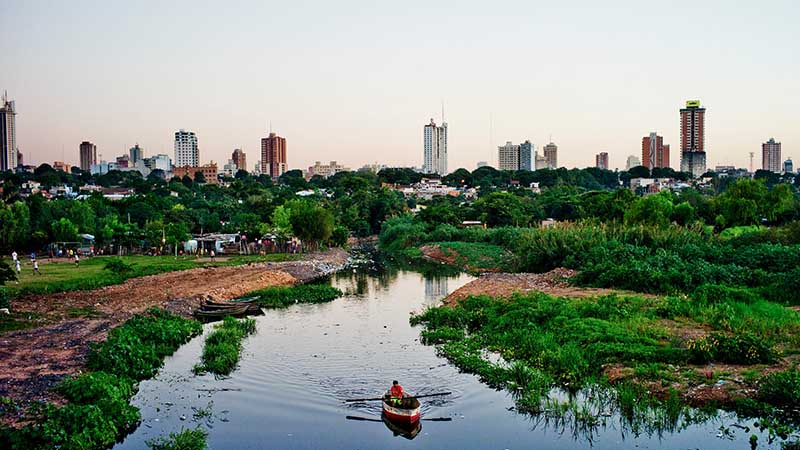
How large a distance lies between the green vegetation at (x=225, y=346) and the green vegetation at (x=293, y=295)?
189 inches

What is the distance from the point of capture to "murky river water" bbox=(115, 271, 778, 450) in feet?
44.0

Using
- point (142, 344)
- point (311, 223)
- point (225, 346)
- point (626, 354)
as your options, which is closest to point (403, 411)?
point (626, 354)

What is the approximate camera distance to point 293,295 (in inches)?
1220

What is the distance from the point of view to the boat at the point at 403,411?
14000 millimetres

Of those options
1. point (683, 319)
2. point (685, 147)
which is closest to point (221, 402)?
point (683, 319)

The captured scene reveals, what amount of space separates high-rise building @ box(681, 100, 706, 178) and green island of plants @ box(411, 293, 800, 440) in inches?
6169

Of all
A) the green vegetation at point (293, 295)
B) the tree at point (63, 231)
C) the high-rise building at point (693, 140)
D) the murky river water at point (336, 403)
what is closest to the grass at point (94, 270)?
the tree at point (63, 231)

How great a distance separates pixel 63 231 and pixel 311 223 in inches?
631

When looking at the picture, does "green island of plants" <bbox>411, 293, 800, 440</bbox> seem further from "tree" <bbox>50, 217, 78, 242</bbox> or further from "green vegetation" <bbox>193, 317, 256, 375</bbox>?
"tree" <bbox>50, 217, 78, 242</bbox>

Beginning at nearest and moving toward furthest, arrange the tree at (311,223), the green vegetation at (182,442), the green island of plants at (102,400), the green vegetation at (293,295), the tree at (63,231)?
the green island of plants at (102,400) → the green vegetation at (182,442) → the green vegetation at (293,295) → the tree at (63,231) → the tree at (311,223)

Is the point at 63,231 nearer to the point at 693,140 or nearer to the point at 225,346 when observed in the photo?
the point at 225,346

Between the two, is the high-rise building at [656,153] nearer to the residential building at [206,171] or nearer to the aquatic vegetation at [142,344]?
the residential building at [206,171]

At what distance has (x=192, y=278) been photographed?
3381cm

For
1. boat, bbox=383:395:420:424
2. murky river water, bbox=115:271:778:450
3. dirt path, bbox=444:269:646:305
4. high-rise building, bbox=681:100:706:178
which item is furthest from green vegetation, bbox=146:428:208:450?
high-rise building, bbox=681:100:706:178
